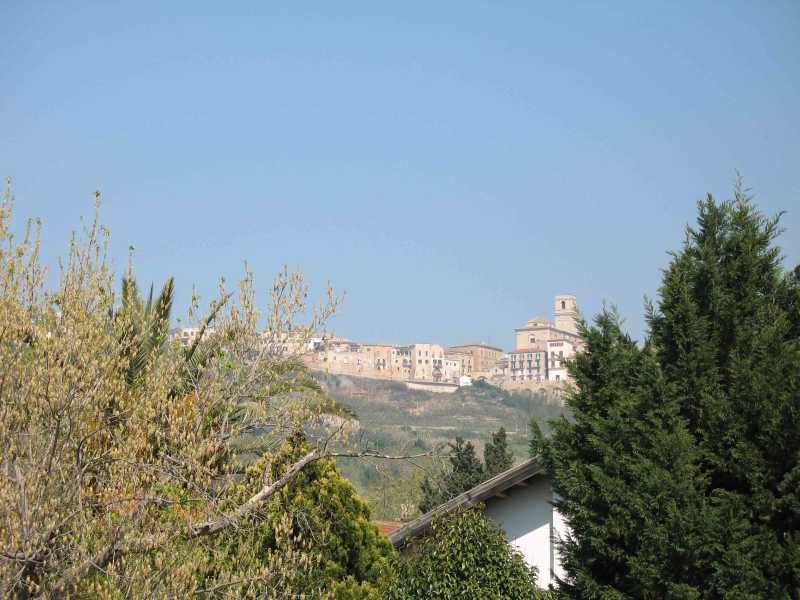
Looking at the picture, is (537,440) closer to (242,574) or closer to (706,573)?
(706,573)

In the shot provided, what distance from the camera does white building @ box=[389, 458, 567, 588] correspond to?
14969 millimetres

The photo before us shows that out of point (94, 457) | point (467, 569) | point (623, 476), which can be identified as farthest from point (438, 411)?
point (94, 457)

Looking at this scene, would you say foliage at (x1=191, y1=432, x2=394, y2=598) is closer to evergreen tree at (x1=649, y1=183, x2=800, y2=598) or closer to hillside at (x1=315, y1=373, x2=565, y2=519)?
evergreen tree at (x1=649, y1=183, x2=800, y2=598)

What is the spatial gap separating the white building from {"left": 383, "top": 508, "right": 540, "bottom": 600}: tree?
3.15 meters

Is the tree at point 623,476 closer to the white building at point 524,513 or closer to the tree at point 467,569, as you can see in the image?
the tree at point 467,569

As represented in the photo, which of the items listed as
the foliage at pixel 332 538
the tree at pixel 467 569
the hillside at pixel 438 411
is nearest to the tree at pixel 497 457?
the foliage at pixel 332 538

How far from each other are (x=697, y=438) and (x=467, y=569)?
315 cm

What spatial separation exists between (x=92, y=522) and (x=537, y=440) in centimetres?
649

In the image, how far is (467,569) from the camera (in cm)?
1130

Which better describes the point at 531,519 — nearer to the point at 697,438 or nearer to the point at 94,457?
the point at 697,438

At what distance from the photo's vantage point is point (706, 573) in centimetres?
923

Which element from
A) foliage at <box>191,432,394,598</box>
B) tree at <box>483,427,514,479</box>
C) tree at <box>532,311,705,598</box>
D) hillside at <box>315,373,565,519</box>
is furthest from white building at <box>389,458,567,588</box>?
hillside at <box>315,373,565,519</box>

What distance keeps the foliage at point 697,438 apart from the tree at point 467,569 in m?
0.68

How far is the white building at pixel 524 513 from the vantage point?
14969mm
